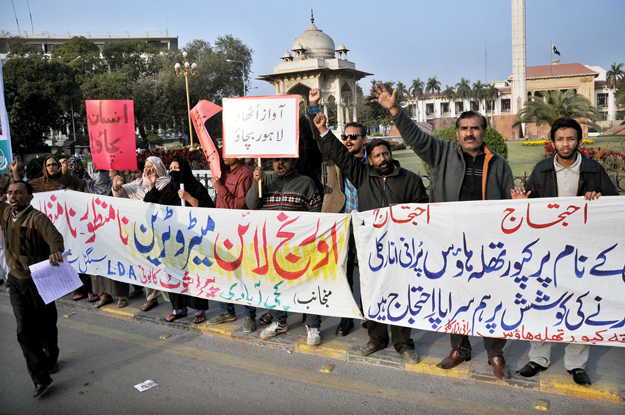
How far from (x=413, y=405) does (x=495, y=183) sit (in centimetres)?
178

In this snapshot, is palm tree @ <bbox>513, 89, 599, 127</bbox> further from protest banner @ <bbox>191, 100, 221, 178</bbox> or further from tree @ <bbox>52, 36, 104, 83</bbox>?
tree @ <bbox>52, 36, 104, 83</bbox>

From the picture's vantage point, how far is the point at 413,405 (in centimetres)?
342

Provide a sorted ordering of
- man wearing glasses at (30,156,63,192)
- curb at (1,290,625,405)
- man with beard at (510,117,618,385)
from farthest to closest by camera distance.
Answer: man wearing glasses at (30,156,63,192) < man with beard at (510,117,618,385) < curb at (1,290,625,405)

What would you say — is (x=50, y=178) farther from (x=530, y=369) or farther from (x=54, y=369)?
(x=530, y=369)

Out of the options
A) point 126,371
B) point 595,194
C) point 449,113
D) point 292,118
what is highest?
point 449,113

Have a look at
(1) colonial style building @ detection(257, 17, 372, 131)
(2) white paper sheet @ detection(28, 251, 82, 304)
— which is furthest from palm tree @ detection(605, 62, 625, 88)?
(2) white paper sheet @ detection(28, 251, 82, 304)

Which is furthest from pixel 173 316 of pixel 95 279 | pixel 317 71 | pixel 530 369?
pixel 317 71

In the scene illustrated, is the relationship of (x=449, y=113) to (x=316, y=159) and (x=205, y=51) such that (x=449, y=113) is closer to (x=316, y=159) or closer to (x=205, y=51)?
(x=205, y=51)

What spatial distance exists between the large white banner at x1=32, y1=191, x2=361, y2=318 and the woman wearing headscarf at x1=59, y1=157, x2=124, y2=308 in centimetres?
20

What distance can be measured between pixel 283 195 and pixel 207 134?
1.35 meters

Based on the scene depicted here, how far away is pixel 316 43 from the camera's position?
44.4 m

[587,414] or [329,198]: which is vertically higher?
[329,198]

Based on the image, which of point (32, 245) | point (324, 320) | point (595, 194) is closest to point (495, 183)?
point (595, 194)

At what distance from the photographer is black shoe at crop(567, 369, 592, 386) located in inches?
135
